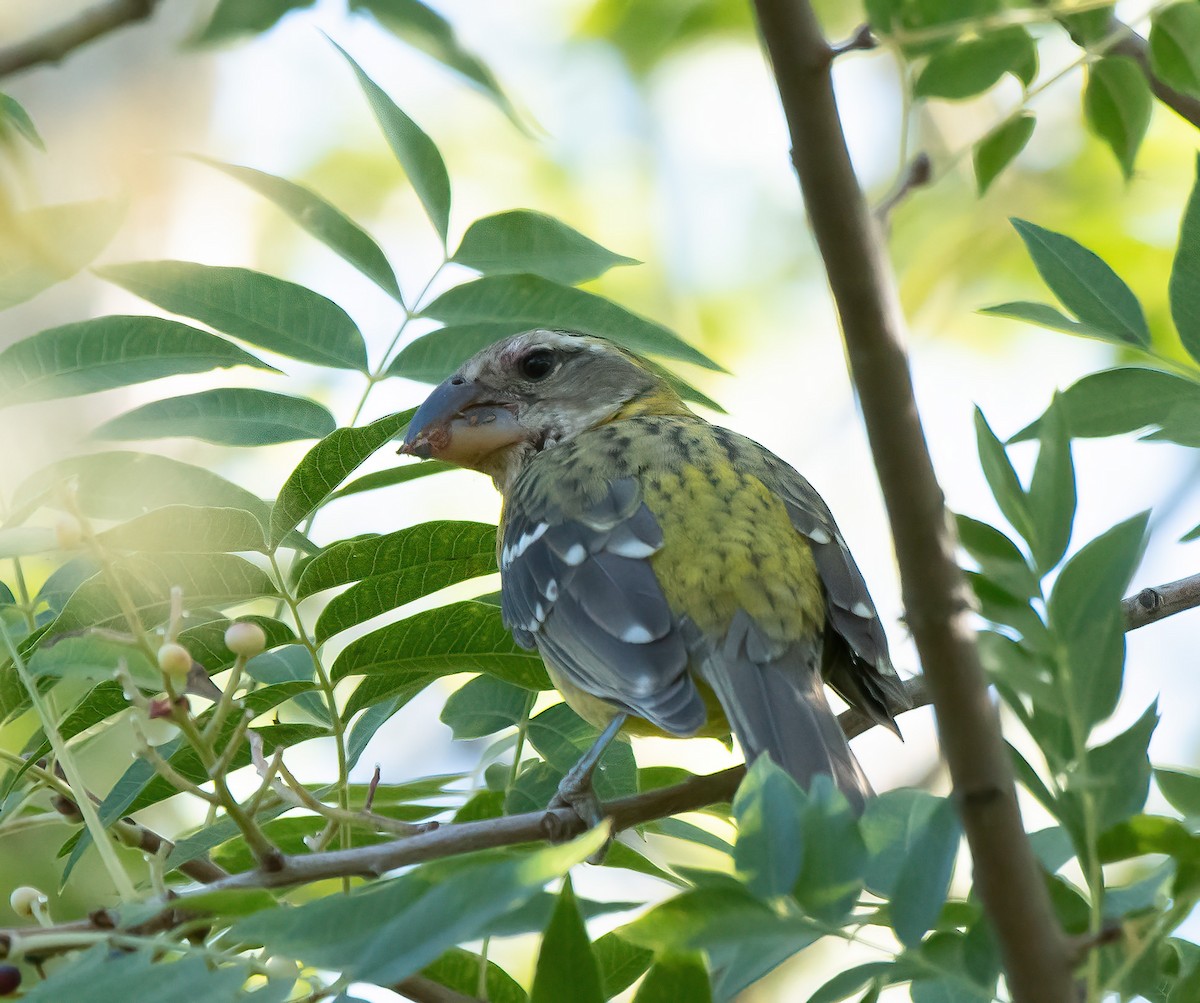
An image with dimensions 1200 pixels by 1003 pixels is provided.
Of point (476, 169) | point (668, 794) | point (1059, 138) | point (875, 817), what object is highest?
point (476, 169)

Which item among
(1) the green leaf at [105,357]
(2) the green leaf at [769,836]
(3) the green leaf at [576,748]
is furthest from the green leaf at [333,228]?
(2) the green leaf at [769,836]

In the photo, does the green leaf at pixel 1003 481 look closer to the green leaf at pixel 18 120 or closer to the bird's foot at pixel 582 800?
the bird's foot at pixel 582 800

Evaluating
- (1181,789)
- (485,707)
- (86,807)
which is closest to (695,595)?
(485,707)

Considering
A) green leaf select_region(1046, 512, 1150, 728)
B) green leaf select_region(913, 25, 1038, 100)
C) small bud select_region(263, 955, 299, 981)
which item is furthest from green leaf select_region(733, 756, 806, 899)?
green leaf select_region(913, 25, 1038, 100)

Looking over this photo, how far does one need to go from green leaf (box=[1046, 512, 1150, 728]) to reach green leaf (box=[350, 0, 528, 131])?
194cm

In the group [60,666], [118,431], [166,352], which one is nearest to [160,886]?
[60,666]

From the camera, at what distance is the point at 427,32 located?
3127 mm

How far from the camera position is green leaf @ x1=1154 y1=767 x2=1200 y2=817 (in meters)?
1.91

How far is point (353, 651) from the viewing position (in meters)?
2.65

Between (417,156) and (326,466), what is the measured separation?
38.2 inches

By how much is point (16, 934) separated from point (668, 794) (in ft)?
4.09

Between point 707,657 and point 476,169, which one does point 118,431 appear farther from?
point 476,169

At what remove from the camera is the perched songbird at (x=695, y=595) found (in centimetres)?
300

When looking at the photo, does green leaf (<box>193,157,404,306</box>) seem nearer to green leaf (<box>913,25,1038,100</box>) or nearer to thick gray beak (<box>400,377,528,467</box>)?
thick gray beak (<box>400,377,528,467</box>)
